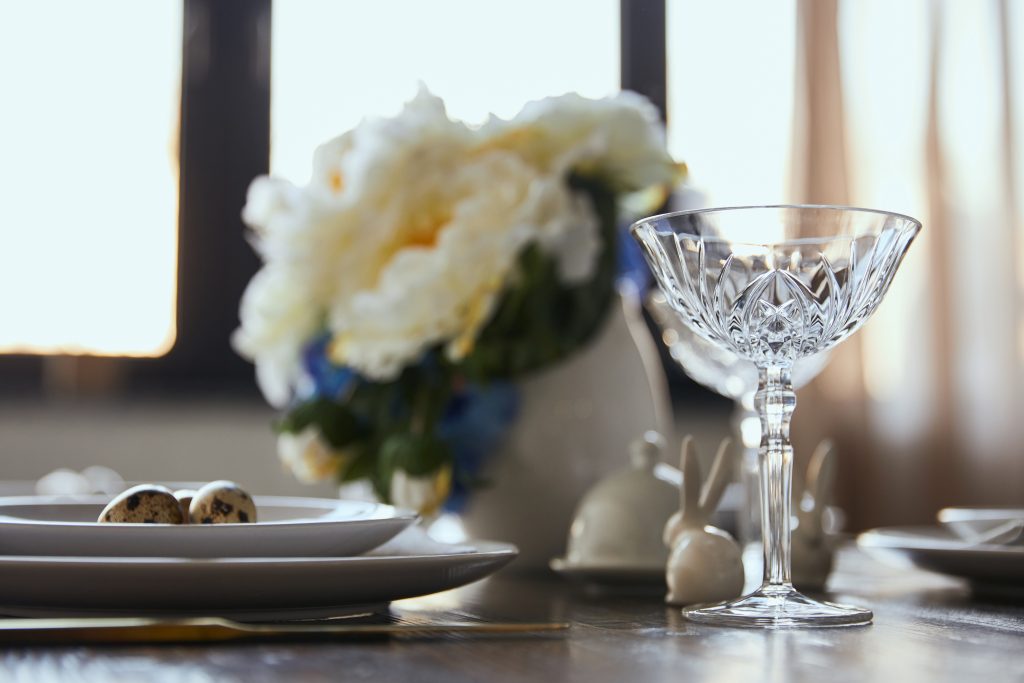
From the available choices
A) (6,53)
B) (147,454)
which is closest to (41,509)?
(147,454)

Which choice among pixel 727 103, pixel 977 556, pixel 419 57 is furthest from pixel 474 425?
pixel 727 103

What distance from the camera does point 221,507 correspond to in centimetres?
53

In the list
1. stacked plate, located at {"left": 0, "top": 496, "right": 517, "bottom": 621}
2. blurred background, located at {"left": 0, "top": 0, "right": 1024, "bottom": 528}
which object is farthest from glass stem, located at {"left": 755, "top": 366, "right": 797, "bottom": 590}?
blurred background, located at {"left": 0, "top": 0, "right": 1024, "bottom": 528}

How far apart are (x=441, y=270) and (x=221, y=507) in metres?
0.29

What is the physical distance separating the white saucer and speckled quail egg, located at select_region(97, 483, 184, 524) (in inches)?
9.5

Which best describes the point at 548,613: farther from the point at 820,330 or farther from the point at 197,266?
the point at 197,266

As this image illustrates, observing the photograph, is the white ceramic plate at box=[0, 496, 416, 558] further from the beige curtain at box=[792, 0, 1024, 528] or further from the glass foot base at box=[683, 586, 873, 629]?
the beige curtain at box=[792, 0, 1024, 528]

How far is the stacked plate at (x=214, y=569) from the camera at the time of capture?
0.44m

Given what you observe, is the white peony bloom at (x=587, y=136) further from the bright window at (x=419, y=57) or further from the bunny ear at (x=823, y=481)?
the bright window at (x=419, y=57)

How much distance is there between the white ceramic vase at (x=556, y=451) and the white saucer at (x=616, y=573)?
14 centimetres

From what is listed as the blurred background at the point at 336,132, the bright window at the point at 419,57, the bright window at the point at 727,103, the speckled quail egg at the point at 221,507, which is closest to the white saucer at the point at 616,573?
the speckled quail egg at the point at 221,507

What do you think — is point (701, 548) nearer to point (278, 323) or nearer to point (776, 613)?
point (776, 613)

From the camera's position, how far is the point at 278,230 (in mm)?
854

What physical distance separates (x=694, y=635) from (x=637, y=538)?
21 cm
